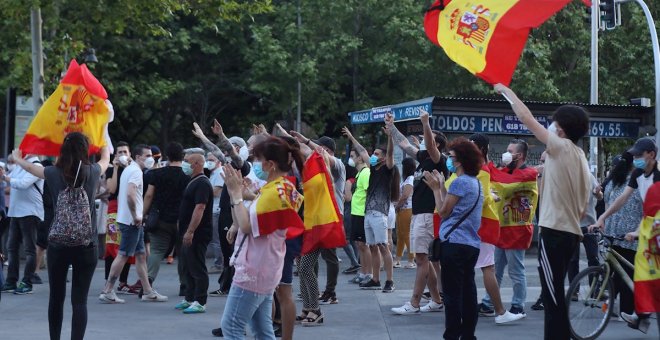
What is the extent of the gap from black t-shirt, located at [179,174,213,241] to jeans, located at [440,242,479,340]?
12.4ft

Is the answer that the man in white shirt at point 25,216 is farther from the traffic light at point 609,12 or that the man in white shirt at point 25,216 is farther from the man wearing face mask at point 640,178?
the traffic light at point 609,12

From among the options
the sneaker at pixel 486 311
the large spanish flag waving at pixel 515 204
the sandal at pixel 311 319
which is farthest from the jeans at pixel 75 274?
the sneaker at pixel 486 311

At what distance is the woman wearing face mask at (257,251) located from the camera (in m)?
6.76

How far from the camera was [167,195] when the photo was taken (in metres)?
12.3

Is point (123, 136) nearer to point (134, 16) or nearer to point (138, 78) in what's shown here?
point (138, 78)

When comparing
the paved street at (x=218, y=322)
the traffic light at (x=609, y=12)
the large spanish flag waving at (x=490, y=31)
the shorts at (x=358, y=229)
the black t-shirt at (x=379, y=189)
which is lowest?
the paved street at (x=218, y=322)

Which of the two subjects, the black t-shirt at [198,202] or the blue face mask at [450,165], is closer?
the blue face mask at [450,165]

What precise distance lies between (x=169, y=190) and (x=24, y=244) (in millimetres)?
2805

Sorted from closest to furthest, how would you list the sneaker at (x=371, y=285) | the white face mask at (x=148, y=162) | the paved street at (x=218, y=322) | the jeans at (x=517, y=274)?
1. the paved street at (x=218, y=322)
2. the jeans at (x=517, y=274)
3. the sneaker at (x=371, y=285)
4. the white face mask at (x=148, y=162)

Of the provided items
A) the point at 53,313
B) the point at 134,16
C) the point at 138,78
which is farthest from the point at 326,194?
the point at 138,78

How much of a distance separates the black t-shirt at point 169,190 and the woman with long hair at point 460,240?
185 inches

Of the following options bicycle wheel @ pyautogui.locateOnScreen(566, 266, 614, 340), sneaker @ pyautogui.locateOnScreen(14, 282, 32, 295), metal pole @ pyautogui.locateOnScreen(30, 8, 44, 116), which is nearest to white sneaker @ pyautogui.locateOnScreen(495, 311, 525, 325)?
bicycle wheel @ pyautogui.locateOnScreen(566, 266, 614, 340)

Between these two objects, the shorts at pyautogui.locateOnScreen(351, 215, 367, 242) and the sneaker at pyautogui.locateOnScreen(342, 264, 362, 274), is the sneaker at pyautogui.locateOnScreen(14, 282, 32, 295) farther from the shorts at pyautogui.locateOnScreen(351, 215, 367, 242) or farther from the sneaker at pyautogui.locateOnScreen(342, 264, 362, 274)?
the sneaker at pyautogui.locateOnScreen(342, 264, 362, 274)

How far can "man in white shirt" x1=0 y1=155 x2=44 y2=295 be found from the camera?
13492mm
